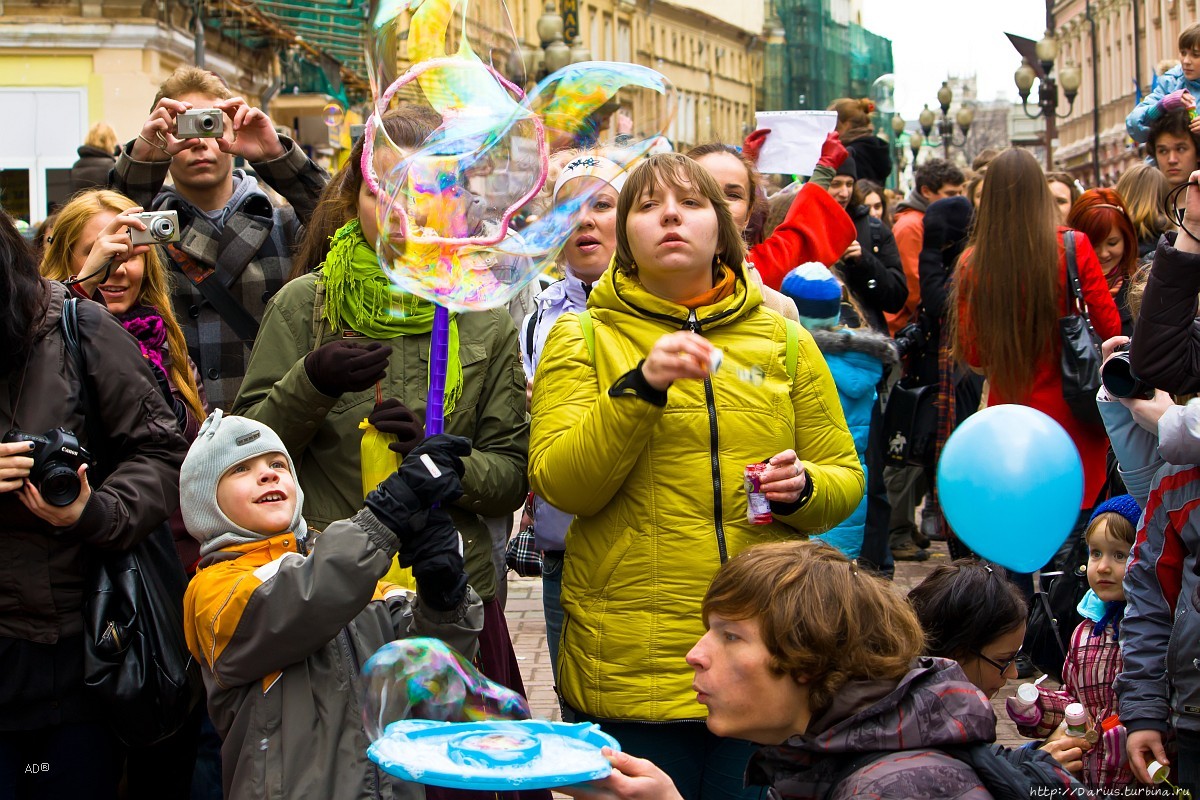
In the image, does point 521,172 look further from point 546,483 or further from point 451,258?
point 546,483

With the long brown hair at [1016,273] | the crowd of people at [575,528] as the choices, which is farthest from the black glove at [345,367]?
the long brown hair at [1016,273]

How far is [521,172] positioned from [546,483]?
31.1 inches

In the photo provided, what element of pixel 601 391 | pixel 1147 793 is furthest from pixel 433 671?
pixel 1147 793

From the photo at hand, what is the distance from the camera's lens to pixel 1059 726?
3906mm

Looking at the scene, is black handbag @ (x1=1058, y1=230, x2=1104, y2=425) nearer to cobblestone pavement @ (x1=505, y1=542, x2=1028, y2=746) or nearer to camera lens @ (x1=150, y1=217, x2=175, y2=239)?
cobblestone pavement @ (x1=505, y1=542, x2=1028, y2=746)

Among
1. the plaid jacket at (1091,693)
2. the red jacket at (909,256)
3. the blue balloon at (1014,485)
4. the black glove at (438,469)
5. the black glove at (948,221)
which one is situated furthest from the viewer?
the red jacket at (909,256)

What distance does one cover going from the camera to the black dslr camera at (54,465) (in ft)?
10.6

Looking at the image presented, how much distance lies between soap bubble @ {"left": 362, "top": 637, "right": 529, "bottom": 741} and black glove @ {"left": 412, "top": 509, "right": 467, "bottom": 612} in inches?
6.8

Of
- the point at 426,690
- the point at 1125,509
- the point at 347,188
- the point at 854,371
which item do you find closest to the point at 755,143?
the point at 854,371

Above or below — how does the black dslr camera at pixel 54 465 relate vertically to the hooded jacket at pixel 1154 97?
below

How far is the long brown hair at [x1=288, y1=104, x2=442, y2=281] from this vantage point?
11.1 ft

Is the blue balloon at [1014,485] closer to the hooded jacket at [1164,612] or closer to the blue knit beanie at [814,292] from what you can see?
the hooded jacket at [1164,612]

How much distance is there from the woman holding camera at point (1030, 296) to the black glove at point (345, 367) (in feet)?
10.3

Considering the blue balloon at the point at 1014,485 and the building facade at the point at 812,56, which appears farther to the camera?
the building facade at the point at 812,56
